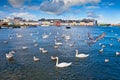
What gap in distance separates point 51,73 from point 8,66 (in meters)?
9.15

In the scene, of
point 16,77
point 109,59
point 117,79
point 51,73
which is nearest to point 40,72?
point 51,73

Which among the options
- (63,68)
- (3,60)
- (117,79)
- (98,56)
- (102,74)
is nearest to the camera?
(117,79)

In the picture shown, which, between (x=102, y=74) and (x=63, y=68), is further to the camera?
(x=63, y=68)

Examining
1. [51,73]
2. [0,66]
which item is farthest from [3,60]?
[51,73]

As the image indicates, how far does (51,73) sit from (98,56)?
1780cm

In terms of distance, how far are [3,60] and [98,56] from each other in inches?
776

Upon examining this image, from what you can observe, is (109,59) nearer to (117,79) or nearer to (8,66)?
(117,79)

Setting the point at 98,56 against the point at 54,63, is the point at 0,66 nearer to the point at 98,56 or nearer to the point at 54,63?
the point at 54,63

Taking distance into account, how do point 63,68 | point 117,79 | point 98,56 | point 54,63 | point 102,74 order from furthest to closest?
point 98,56 → point 54,63 → point 63,68 → point 102,74 → point 117,79

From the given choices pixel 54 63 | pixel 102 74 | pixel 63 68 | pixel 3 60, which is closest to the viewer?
pixel 102 74

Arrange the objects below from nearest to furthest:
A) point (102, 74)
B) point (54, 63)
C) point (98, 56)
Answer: point (102, 74) → point (54, 63) → point (98, 56)

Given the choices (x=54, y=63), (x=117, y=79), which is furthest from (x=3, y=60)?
(x=117, y=79)

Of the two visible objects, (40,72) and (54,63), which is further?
(54,63)

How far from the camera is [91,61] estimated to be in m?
49.7
